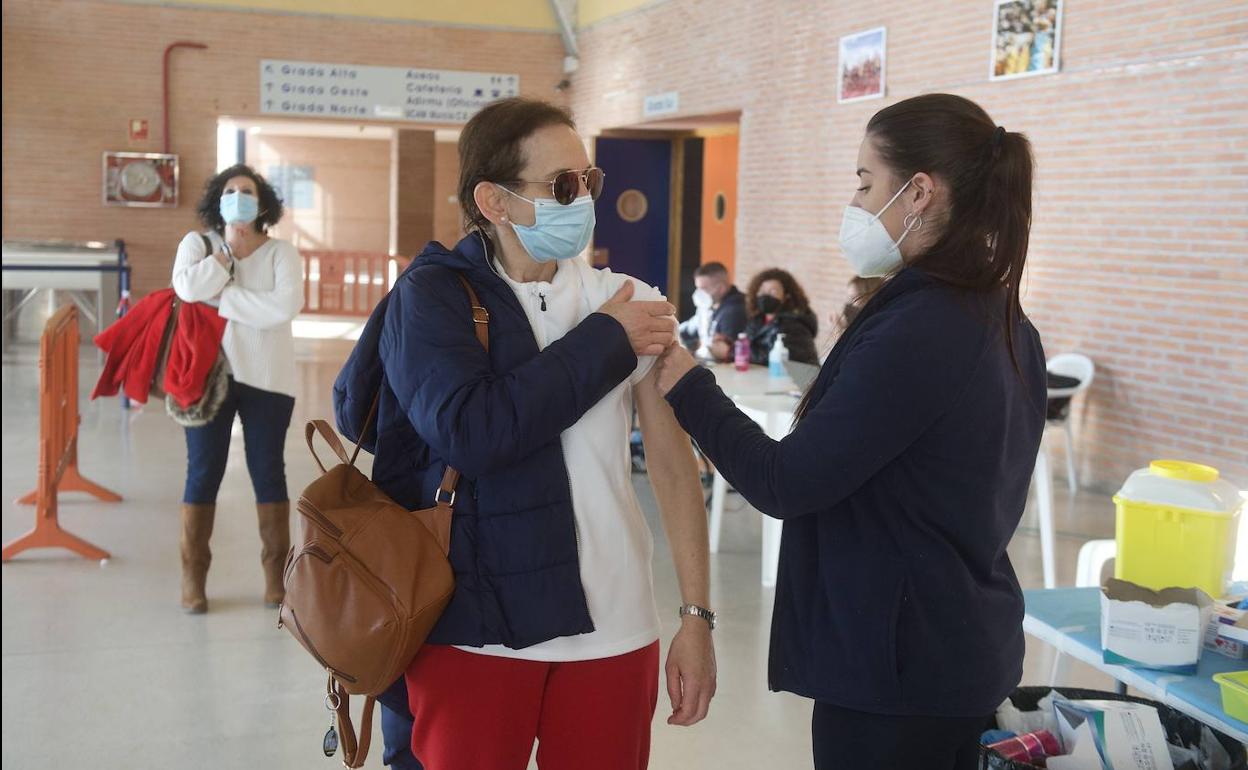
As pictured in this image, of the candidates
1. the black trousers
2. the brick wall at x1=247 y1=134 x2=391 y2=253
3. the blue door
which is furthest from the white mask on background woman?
the brick wall at x1=247 y1=134 x2=391 y2=253

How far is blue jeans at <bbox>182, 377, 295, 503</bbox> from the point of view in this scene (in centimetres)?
429

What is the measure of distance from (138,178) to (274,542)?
10911 millimetres

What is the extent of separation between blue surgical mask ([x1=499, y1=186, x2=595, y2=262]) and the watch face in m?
13.5

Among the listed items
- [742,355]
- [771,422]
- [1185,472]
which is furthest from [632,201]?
[1185,472]

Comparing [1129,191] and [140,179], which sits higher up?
[140,179]

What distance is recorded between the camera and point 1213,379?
21.3ft

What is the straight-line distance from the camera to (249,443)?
4.37 meters

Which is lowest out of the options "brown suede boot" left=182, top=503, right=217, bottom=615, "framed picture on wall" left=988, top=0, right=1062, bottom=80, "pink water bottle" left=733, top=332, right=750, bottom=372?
"brown suede boot" left=182, top=503, right=217, bottom=615

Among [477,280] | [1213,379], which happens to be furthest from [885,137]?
[1213,379]

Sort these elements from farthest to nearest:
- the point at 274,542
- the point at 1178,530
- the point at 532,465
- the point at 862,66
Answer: the point at 862,66 < the point at 274,542 < the point at 1178,530 < the point at 532,465

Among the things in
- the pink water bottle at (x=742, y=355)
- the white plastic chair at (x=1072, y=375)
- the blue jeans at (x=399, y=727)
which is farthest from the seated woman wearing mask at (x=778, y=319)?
the blue jeans at (x=399, y=727)

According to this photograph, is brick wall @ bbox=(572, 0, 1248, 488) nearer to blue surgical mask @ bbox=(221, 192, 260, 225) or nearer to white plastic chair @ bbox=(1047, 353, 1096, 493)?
white plastic chair @ bbox=(1047, 353, 1096, 493)

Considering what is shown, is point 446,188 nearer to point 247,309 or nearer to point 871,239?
point 247,309

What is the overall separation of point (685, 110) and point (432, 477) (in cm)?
1100
